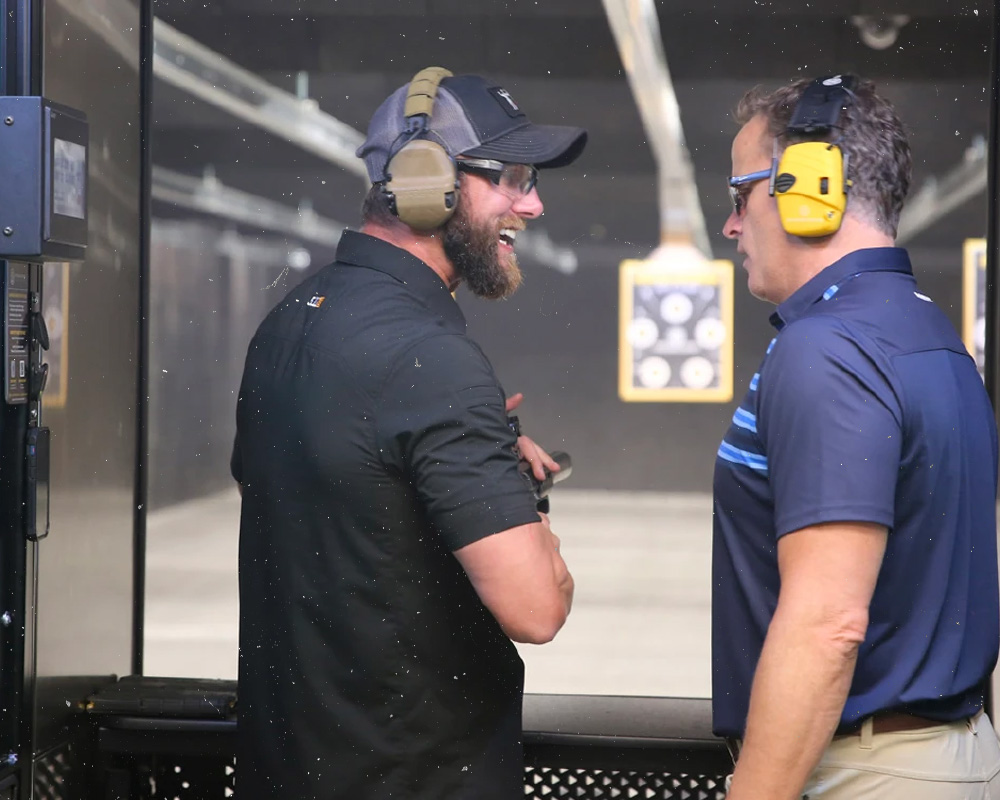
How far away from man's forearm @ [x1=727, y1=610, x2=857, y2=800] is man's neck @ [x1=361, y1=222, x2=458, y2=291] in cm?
70

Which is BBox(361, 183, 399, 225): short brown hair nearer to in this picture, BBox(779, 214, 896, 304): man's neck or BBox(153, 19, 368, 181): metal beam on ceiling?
BBox(779, 214, 896, 304): man's neck

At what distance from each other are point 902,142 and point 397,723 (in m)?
0.87

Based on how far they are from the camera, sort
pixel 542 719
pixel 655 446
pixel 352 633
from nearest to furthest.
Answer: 1. pixel 352 633
2. pixel 542 719
3. pixel 655 446

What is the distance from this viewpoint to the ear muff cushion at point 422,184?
1493 mm

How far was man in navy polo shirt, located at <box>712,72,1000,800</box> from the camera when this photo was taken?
1.06 m

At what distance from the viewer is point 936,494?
1142 millimetres

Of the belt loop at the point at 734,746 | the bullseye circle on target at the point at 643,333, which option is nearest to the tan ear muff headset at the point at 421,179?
the belt loop at the point at 734,746

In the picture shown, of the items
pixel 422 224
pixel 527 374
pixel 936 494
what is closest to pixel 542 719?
pixel 527 374

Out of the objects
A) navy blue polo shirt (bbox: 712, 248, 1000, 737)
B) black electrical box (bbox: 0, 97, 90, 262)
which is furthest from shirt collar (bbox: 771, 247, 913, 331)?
black electrical box (bbox: 0, 97, 90, 262)

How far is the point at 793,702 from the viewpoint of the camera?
1052mm

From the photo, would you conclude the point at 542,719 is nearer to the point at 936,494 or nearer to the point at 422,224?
the point at 422,224

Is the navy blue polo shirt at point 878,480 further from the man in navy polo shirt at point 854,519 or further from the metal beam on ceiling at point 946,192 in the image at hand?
the metal beam on ceiling at point 946,192

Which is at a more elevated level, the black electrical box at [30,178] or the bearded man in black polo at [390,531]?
the black electrical box at [30,178]

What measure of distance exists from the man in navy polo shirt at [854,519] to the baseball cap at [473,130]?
350mm
